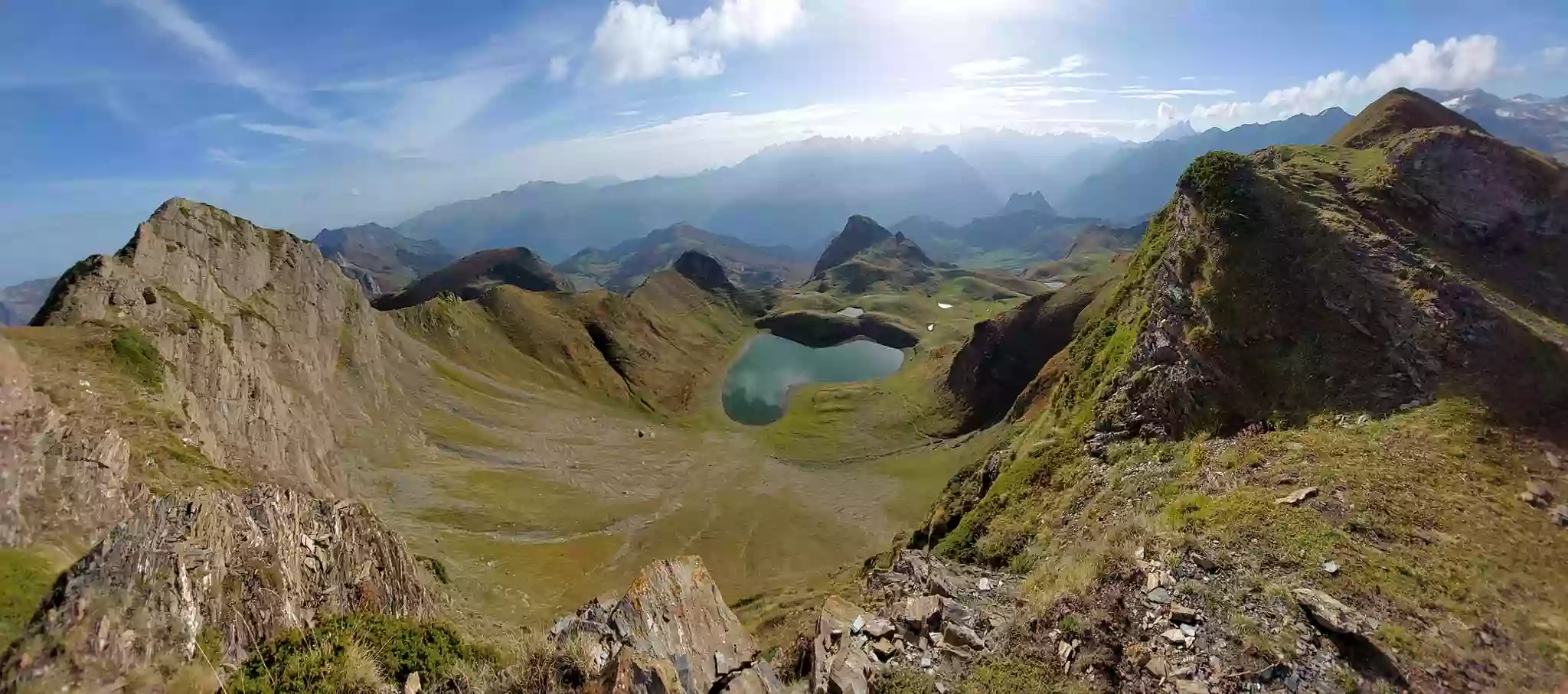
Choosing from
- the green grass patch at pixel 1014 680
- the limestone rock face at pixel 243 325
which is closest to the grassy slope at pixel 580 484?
the limestone rock face at pixel 243 325

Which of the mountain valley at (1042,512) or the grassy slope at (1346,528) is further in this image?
the grassy slope at (1346,528)

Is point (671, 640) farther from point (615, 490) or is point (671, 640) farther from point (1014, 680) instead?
point (615, 490)

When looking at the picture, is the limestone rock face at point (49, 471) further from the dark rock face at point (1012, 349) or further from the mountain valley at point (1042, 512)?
the dark rock face at point (1012, 349)

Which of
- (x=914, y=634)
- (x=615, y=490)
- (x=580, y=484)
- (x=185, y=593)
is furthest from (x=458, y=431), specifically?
(x=914, y=634)

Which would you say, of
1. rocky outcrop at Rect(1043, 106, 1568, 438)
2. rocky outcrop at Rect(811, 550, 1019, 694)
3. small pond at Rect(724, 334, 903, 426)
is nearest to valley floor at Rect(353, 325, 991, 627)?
small pond at Rect(724, 334, 903, 426)

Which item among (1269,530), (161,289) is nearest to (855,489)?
(1269,530)

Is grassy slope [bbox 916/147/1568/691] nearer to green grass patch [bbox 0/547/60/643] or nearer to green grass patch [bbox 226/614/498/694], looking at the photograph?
green grass patch [bbox 226/614/498/694]

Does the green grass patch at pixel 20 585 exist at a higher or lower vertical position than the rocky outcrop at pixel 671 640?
higher
